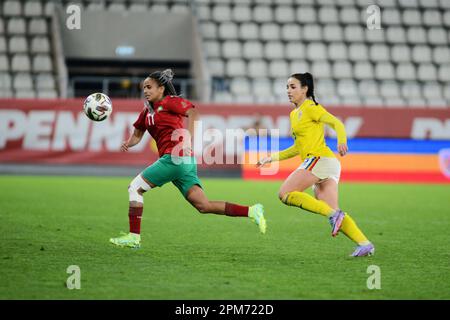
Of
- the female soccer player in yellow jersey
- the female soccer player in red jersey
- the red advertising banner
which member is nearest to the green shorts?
the female soccer player in red jersey

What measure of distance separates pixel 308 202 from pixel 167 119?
1779 mm

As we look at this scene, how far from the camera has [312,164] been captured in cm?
858

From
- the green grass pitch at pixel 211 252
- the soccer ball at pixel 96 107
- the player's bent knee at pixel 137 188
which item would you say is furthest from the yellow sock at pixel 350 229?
the soccer ball at pixel 96 107

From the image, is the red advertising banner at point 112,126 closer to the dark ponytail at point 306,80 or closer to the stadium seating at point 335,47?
the stadium seating at point 335,47

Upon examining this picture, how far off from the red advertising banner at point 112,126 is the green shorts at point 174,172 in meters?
13.2

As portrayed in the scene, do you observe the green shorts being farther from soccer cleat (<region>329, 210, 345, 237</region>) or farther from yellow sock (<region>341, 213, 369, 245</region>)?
yellow sock (<region>341, 213, 369, 245</region>)

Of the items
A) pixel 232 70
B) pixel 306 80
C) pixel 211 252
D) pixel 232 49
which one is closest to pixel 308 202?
pixel 211 252

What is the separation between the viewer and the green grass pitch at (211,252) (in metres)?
6.59

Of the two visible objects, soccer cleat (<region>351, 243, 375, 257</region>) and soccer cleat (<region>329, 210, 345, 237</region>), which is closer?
soccer cleat (<region>329, 210, 345, 237</region>)

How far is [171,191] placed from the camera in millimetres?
18141

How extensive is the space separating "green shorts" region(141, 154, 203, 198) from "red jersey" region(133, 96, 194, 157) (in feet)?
0.32

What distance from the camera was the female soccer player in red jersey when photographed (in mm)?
8617

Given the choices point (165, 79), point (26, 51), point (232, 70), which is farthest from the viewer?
point (232, 70)

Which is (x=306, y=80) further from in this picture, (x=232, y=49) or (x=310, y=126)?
(x=232, y=49)
